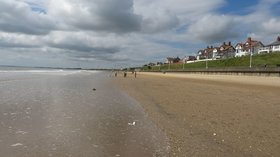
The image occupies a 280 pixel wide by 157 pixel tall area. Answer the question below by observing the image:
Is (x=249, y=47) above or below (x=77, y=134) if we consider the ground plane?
above

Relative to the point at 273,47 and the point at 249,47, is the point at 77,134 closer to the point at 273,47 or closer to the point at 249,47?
the point at 273,47

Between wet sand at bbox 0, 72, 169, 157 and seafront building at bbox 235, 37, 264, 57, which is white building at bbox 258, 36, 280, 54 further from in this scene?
wet sand at bbox 0, 72, 169, 157

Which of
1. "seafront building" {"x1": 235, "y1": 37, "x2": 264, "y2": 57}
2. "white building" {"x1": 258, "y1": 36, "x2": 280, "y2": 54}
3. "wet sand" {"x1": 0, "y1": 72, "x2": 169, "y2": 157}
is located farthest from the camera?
"seafront building" {"x1": 235, "y1": 37, "x2": 264, "y2": 57}

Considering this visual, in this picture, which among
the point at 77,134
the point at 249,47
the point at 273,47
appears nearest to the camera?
the point at 77,134

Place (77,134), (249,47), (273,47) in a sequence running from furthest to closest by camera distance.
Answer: (249,47), (273,47), (77,134)

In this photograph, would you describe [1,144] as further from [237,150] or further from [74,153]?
[237,150]

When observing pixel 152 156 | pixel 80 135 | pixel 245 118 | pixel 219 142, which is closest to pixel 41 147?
pixel 80 135

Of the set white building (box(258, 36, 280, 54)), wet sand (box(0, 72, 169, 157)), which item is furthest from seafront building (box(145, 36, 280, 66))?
wet sand (box(0, 72, 169, 157))

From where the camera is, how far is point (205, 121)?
410 inches

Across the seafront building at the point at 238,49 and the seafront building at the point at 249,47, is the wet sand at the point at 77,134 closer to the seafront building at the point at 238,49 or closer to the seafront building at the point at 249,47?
the seafront building at the point at 238,49

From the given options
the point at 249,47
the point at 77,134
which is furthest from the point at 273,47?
the point at 77,134

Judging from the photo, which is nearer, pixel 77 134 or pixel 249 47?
pixel 77 134

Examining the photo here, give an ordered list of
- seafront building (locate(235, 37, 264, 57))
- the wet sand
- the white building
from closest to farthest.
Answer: the wet sand < the white building < seafront building (locate(235, 37, 264, 57))

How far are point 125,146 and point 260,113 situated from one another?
276 inches
